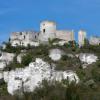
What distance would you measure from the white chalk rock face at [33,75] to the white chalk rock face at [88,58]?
15.9ft

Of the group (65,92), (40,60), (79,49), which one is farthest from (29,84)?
(65,92)

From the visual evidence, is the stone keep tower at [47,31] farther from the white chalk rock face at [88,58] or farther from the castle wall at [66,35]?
the white chalk rock face at [88,58]

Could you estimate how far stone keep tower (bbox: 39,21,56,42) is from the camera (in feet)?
275

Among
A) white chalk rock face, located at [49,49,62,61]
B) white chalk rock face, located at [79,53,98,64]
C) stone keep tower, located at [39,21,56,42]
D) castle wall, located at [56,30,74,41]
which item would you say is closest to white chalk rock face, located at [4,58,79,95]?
white chalk rock face, located at [49,49,62,61]

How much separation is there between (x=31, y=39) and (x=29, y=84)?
494 inches

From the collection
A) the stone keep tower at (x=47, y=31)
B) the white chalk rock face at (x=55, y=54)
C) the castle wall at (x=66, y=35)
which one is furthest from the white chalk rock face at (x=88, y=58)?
the stone keep tower at (x=47, y=31)

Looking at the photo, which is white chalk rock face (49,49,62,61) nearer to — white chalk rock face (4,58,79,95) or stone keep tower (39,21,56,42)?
white chalk rock face (4,58,79,95)

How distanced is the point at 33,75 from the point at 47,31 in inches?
452

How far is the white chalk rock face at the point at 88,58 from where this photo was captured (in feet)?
254

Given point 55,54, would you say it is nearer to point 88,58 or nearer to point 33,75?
point 88,58

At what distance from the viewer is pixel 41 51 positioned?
257ft

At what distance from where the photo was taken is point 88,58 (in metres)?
77.7

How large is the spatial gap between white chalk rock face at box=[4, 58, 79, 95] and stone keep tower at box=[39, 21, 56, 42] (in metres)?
8.62

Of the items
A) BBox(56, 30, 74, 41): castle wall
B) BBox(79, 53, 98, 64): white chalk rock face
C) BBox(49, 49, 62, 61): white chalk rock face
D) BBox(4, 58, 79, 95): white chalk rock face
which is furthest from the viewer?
BBox(56, 30, 74, 41): castle wall
